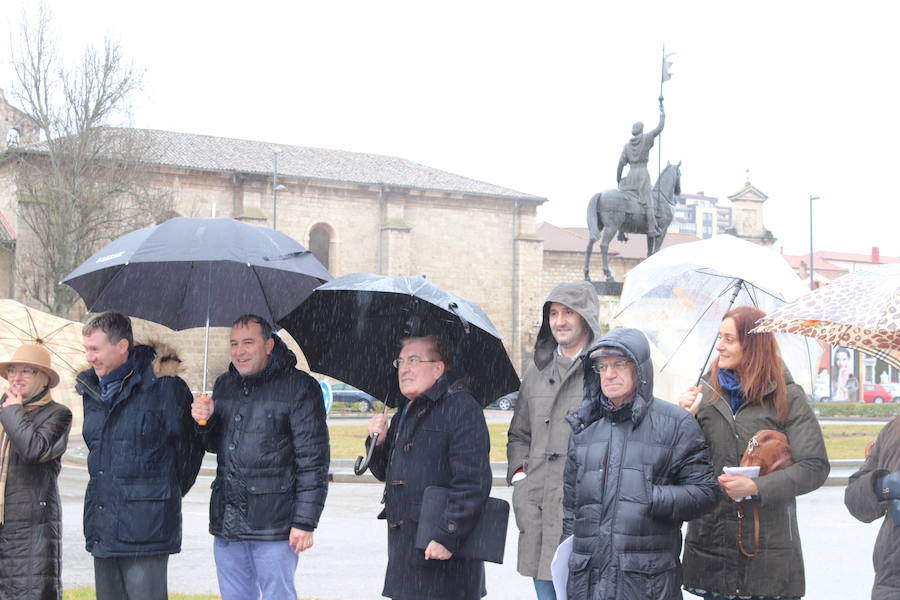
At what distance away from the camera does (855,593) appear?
7.71 m

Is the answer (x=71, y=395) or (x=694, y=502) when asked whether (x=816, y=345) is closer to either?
(x=694, y=502)

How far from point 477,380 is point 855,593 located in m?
4.48

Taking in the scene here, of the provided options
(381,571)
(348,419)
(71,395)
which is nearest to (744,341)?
(71,395)

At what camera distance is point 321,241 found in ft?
143

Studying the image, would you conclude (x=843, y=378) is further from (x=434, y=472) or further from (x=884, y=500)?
(x=434, y=472)

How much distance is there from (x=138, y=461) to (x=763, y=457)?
2934 mm

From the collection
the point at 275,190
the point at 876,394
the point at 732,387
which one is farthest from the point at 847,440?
the point at 876,394

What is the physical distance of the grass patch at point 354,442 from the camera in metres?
17.3

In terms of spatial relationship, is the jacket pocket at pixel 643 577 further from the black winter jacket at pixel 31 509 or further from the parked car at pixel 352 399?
the parked car at pixel 352 399

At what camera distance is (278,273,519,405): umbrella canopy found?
181 inches

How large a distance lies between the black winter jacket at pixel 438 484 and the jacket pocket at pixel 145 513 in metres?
1.14

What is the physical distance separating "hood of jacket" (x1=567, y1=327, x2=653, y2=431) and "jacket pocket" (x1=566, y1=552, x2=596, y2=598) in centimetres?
52

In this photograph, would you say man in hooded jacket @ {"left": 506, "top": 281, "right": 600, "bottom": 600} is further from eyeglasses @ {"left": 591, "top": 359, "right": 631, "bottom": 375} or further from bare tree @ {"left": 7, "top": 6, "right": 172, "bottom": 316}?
bare tree @ {"left": 7, "top": 6, "right": 172, "bottom": 316}

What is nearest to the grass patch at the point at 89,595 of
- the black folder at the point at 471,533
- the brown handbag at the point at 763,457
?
the black folder at the point at 471,533
